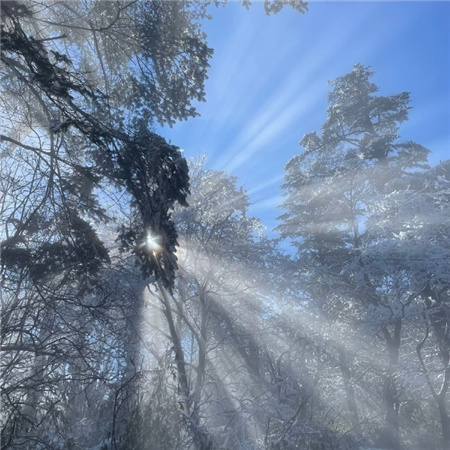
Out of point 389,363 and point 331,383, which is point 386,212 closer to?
point 389,363

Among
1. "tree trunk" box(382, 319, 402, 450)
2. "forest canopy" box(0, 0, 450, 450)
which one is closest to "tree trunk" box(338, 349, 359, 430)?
"forest canopy" box(0, 0, 450, 450)

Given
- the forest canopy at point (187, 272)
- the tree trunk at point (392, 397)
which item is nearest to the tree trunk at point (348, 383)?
the forest canopy at point (187, 272)

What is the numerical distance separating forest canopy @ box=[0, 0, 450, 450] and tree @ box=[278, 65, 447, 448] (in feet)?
0.31

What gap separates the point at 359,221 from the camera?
17.0 meters

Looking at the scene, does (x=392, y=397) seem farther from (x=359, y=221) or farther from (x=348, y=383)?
(x=359, y=221)

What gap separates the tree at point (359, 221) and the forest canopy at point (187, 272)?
9 cm

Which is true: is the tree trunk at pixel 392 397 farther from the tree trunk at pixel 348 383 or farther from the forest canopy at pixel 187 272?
the tree trunk at pixel 348 383

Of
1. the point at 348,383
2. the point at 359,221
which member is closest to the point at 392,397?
the point at 348,383

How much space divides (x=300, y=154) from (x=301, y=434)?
15.7 m

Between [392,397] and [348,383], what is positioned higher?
[348,383]

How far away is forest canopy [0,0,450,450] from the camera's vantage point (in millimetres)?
5445

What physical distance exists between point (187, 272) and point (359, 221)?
9.06 meters

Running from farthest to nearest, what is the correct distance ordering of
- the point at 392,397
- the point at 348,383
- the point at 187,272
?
1. the point at 348,383
2. the point at 392,397
3. the point at 187,272

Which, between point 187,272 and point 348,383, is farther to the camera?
point 348,383
